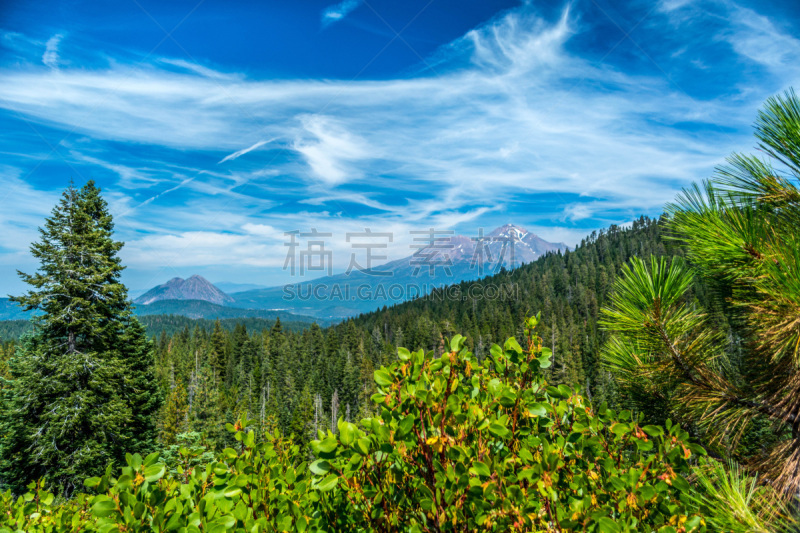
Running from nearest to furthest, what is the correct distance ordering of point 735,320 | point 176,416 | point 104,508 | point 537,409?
point 104,508
point 537,409
point 735,320
point 176,416

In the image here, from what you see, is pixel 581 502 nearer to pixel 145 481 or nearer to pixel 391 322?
pixel 145 481

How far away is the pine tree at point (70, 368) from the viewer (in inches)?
516

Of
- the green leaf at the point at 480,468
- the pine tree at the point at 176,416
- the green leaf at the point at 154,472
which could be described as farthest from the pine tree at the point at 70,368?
the green leaf at the point at 480,468

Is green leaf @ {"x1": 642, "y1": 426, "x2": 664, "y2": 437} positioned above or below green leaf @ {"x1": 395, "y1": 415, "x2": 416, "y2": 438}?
below

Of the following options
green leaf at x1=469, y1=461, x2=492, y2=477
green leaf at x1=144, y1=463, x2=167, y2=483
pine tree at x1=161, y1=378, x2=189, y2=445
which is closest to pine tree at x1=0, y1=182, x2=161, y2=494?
pine tree at x1=161, y1=378, x2=189, y2=445

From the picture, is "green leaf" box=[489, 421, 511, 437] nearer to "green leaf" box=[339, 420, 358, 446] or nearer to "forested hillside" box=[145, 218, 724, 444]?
"green leaf" box=[339, 420, 358, 446]

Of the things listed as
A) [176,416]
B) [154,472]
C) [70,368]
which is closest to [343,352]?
[176,416]

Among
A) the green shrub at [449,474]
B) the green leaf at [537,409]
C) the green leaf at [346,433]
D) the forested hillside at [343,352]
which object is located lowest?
the forested hillside at [343,352]

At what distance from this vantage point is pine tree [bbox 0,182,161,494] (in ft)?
43.0

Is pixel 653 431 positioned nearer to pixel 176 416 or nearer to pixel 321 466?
pixel 321 466

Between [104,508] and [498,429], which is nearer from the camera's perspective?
[104,508]

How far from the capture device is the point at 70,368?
43.2 feet

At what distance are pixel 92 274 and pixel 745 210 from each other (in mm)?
18483

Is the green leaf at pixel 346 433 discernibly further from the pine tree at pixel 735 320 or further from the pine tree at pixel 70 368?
the pine tree at pixel 70 368
